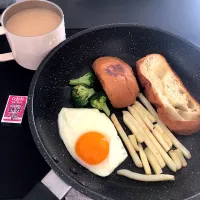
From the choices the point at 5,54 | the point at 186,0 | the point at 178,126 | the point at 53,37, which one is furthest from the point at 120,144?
the point at 186,0

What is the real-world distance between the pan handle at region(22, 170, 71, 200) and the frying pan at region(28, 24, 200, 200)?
34 millimetres

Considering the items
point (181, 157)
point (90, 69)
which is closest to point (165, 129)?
point (181, 157)

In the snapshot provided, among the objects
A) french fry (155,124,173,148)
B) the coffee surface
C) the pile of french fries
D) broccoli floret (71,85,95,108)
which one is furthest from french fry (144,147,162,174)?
the coffee surface

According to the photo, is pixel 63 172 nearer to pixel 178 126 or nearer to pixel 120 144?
pixel 120 144

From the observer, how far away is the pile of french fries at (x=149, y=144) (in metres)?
1.34

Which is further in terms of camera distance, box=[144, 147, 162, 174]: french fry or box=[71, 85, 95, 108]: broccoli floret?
box=[71, 85, 95, 108]: broccoli floret

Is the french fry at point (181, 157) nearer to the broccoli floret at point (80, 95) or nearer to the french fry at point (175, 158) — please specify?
the french fry at point (175, 158)

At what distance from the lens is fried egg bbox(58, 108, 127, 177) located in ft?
4.22

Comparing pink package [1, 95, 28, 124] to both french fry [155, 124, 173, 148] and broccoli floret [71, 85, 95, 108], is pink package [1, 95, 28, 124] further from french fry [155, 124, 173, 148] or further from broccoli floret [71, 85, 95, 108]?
french fry [155, 124, 173, 148]

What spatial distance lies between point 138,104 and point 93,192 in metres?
0.57

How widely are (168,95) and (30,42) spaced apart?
729 mm

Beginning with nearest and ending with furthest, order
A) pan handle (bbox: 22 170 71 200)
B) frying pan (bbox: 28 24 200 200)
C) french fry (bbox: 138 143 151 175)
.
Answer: pan handle (bbox: 22 170 71 200) → frying pan (bbox: 28 24 200 200) → french fry (bbox: 138 143 151 175)

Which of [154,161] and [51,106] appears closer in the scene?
[154,161]

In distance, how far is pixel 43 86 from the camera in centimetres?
145
